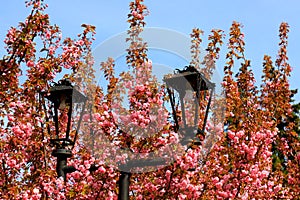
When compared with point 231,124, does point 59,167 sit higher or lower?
lower

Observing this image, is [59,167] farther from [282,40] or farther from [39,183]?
[282,40]

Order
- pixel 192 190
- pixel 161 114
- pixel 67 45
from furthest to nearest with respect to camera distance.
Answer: pixel 67 45 → pixel 192 190 → pixel 161 114

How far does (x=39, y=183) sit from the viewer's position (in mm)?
7520

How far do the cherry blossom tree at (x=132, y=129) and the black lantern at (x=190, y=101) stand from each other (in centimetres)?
10

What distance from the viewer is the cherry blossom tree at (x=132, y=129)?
12.7ft

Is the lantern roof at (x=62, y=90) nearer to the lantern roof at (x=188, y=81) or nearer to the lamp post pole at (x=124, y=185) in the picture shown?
the lamp post pole at (x=124, y=185)

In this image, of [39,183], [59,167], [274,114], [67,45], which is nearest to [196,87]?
[59,167]

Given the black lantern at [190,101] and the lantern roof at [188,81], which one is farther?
the black lantern at [190,101]

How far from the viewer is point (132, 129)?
387cm

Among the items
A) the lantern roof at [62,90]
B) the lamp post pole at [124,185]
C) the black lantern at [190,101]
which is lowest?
the lamp post pole at [124,185]

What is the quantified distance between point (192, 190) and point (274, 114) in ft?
15.9

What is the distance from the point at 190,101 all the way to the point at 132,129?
0.75m

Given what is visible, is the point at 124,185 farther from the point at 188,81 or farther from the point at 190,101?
the point at 188,81

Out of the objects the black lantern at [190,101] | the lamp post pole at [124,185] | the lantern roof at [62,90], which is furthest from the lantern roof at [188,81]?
the lantern roof at [62,90]
